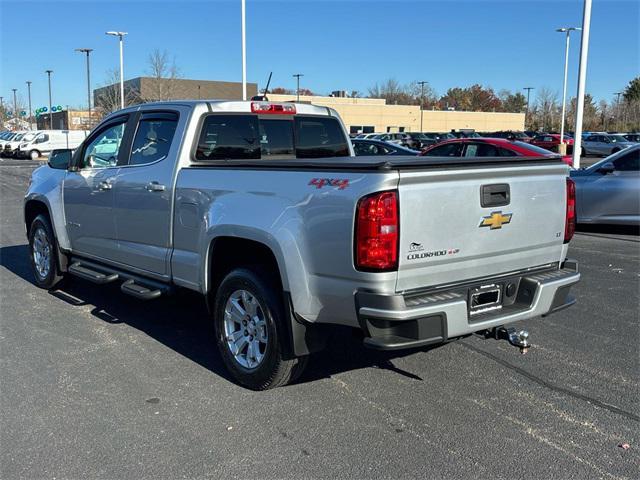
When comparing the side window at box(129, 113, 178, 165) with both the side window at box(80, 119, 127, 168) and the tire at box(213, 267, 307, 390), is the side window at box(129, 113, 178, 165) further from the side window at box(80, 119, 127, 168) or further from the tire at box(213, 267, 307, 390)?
the tire at box(213, 267, 307, 390)

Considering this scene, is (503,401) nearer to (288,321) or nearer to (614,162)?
(288,321)

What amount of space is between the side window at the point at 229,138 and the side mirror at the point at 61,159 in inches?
94.5

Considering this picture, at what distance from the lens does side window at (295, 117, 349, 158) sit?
19.4ft

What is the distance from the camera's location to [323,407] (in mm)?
4094

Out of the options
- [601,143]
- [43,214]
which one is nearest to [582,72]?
[43,214]

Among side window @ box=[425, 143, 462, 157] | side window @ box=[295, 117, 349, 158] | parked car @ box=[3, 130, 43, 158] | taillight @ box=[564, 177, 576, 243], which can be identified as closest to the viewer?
taillight @ box=[564, 177, 576, 243]

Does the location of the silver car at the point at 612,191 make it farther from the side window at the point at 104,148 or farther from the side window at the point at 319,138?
the side window at the point at 104,148

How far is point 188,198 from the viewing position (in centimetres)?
476

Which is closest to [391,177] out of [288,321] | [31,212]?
[288,321]

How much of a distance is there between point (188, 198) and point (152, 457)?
2.00 meters

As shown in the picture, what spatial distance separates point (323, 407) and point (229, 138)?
244 centimetres

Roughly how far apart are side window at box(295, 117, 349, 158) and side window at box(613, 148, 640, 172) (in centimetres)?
657

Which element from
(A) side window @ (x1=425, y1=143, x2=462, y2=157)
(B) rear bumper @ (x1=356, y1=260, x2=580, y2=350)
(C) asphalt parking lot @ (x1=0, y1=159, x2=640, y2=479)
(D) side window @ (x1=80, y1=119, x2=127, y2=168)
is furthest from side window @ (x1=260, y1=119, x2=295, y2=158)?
(A) side window @ (x1=425, y1=143, x2=462, y2=157)

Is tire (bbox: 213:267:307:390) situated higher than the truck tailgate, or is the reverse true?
the truck tailgate
